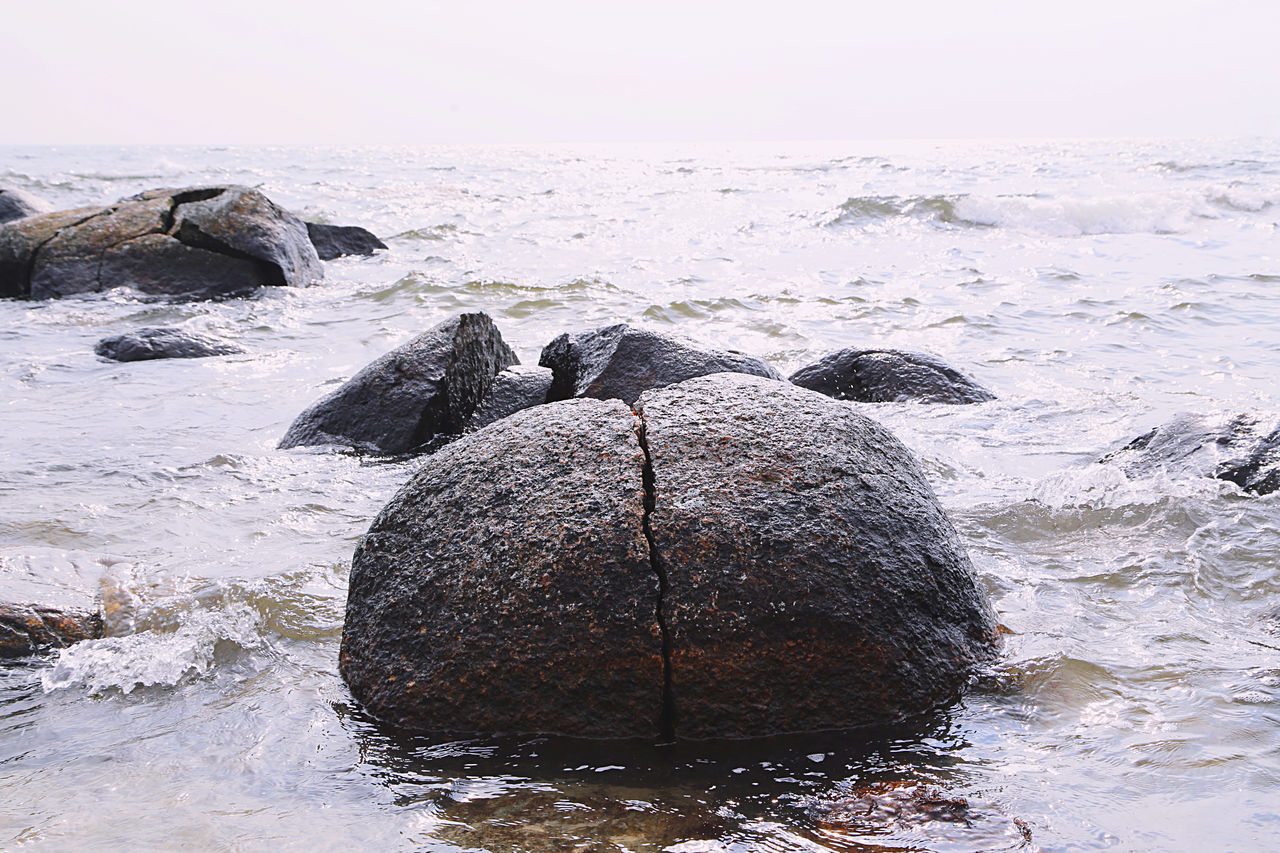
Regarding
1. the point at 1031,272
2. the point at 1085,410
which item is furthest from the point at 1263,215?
the point at 1085,410

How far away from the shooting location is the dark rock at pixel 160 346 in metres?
7.67

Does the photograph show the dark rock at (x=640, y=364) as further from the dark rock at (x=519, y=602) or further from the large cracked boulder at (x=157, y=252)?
the large cracked boulder at (x=157, y=252)

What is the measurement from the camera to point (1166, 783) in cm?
236

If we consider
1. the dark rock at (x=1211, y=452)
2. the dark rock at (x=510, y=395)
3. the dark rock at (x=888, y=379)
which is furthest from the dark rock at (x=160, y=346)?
the dark rock at (x=1211, y=452)

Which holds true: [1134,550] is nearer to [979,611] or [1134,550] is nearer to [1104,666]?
[1104,666]

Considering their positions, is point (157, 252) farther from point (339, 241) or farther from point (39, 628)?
point (39, 628)

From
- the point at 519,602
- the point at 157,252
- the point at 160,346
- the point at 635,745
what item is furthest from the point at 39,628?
the point at 157,252

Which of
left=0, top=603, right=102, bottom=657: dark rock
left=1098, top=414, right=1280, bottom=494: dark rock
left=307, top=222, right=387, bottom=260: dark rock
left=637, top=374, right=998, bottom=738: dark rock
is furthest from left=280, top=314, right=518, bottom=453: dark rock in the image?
left=307, top=222, right=387, bottom=260: dark rock

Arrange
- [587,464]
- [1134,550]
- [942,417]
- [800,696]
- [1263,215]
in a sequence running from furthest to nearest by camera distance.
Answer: [1263,215], [942,417], [1134,550], [587,464], [800,696]

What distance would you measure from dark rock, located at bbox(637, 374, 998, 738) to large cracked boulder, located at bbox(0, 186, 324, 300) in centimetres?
882

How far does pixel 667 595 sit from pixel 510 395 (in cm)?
335

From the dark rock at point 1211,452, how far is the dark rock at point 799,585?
229 cm

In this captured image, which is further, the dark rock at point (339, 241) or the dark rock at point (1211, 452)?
the dark rock at point (339, 241)

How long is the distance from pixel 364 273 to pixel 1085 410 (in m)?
9.14
